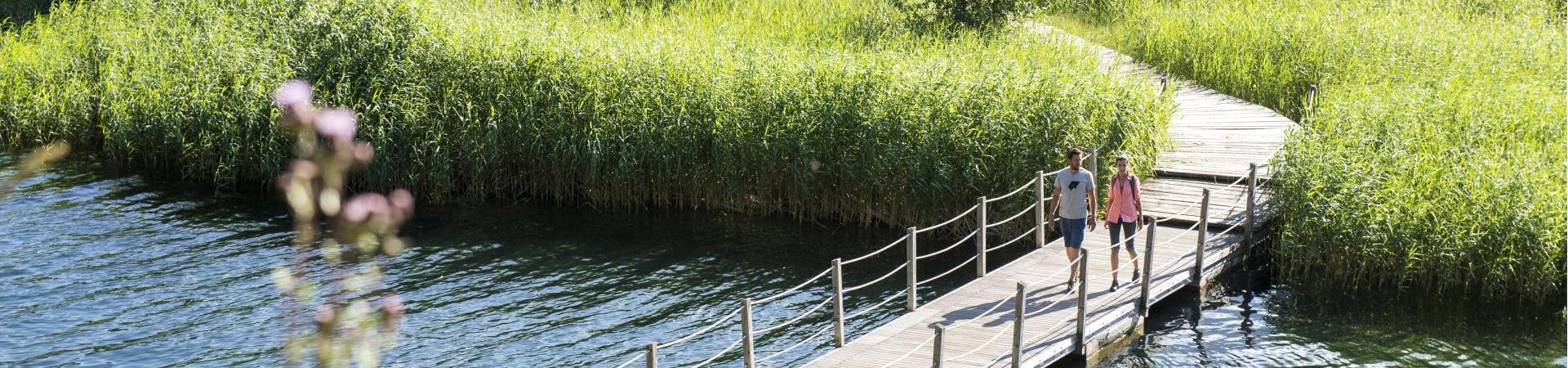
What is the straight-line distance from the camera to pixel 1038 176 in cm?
1516

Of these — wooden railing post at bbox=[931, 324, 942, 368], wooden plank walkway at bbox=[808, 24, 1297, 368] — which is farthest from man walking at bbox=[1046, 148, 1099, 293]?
wooden railing post at bbox=[931, 324, 942, 368]

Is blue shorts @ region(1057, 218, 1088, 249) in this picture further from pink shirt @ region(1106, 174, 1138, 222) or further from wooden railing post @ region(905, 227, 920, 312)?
wooden railing post @ region(905, 227, 920, 312)

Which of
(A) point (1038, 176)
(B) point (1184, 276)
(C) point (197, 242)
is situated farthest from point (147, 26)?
(B) point (1184, 276)

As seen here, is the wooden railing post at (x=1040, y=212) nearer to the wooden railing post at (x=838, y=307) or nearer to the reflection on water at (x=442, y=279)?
the reflection on water at (x=442, y=279)

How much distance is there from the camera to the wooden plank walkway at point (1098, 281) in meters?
11.3

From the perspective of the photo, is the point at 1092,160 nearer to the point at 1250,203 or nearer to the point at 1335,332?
the point at 1250,203

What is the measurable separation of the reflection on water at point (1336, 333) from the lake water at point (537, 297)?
0.03m

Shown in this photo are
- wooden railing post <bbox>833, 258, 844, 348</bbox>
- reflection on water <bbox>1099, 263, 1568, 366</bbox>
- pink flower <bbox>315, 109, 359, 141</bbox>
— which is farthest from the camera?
reflection on water <bbox>1099, 263, 1568, 366</bbox>

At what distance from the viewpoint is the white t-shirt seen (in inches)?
489

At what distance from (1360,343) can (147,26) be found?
67.9 ft

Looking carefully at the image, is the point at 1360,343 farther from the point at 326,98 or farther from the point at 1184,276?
the point at 326,98

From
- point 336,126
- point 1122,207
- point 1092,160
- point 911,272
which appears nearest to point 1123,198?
point 1122,207

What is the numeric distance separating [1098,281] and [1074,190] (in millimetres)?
1434

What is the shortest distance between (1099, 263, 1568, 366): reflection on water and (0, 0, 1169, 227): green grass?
138 inches
